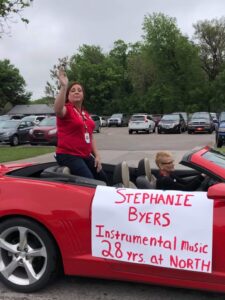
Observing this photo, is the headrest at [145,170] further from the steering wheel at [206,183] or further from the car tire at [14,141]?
the car tire at [14,141]

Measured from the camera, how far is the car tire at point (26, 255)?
3.81 metres

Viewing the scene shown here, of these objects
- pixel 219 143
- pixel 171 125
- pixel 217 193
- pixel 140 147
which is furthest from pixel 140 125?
pixel 217 193

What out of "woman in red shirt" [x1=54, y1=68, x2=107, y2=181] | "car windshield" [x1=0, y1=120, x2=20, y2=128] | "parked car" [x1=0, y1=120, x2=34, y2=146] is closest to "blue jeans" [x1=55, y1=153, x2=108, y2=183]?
"woman in red shirt" [x1=54, y1=68, x2=107, y2=181]

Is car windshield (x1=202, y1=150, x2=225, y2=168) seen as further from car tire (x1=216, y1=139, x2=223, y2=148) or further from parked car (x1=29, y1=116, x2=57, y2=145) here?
parked car (x1=29, y1=116, x2=57, y2=145)

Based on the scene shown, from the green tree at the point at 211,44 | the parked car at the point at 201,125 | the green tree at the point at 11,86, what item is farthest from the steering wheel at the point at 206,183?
the green tree at the point at 11,86

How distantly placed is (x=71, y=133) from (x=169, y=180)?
109cm

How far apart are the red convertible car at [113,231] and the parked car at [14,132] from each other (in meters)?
21.0

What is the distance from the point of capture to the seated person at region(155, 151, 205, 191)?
4.06 metres

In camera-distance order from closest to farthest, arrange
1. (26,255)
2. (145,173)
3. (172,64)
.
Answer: (26,255), (145,173), (172,64)

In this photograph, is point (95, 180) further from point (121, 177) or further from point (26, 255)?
point (26, 255)

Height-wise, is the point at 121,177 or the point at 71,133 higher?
the point at 71,133

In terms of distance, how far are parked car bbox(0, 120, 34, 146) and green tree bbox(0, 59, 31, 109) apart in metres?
64.8

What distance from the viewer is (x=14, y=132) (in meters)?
25.0

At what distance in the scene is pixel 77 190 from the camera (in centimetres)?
379
